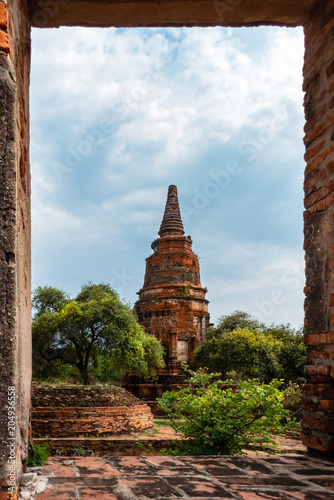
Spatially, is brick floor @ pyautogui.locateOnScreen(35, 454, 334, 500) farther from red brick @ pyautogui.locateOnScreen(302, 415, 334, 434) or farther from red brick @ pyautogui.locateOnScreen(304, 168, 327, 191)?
red brick @ pyautogui.locateOnScreen(304, 168, 327, 191)

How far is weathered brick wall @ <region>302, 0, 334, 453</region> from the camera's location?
3.02m

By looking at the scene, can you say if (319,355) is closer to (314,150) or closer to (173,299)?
(314,150)

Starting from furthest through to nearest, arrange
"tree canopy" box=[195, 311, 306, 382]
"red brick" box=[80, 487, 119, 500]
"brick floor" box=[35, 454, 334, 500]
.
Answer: "tree canopy" box=[195, 311, 306, 382] → "brick floor" box=[35, 454, 334, 500] → "red brick" box=[80, 487, 119, 500]

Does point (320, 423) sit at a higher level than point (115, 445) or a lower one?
higher

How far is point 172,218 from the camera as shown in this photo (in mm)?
26297

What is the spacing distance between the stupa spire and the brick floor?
2313 centimetres

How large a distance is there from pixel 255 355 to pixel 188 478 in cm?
1799

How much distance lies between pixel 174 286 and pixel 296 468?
21225 mm

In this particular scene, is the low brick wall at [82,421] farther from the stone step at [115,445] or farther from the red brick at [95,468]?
the red brick at [95,468]

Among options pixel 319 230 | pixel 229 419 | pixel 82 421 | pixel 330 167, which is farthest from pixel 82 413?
pixel 330 167

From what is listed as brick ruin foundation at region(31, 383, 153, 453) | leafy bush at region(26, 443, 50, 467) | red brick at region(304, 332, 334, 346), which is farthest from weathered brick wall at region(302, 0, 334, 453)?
brick ruin foundation at region(31, 383, 153, 453)

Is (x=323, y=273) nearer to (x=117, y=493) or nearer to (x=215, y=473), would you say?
(x=215, y=473)

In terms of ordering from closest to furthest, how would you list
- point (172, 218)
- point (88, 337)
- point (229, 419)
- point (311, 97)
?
point (311, 97)
point (229, 419)
point (88, 337)
point (172, 218)

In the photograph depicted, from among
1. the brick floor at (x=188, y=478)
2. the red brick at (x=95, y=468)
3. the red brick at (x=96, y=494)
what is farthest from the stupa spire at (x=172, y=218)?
the red brick at (x=96, y=494)
